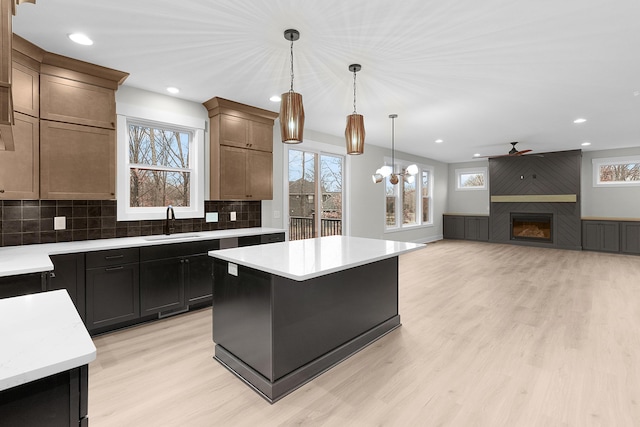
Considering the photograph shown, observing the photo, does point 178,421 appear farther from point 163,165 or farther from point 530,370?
point 163,165

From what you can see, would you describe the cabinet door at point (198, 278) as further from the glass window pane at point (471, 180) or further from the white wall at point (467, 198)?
the glass window pane at point (471, 180)

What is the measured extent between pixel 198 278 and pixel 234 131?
197 cm

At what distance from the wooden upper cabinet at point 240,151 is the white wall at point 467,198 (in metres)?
7.68

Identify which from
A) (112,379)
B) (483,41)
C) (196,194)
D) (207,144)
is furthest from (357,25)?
(112,379)

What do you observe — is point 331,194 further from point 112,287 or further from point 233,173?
point 112,287

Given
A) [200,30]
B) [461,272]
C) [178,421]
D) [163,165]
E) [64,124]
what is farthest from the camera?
[461,272]

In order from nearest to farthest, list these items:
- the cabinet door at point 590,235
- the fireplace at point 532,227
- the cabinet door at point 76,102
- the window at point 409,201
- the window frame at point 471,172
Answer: the cabinet door at point 76,102 < the cabinet door at point 590,235 < the window at point 409,201 < the fireplace at point 532,227 < the window frame at point 471,172

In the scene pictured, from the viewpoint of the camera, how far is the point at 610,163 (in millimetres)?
7805

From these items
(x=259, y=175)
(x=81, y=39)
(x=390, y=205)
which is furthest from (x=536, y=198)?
(x=81, y=39)

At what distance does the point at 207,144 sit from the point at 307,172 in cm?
202

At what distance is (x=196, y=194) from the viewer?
413 centimetres

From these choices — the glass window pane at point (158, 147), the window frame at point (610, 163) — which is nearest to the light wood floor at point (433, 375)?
the glass window pane at point (158, 147)

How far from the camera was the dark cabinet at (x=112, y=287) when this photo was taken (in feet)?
9.36

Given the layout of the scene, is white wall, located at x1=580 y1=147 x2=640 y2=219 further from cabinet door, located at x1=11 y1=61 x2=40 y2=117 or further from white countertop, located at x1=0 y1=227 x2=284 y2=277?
cabinet door, located at x1=11 y1=61 x2=40 y2=117
